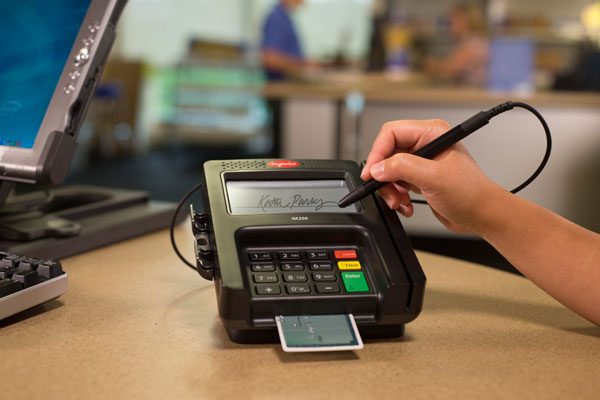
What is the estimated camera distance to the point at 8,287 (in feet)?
1.79

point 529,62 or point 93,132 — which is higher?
point 529,62

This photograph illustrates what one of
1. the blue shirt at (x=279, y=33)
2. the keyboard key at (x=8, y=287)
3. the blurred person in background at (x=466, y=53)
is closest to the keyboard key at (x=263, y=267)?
the keyboard key at (x=8, y=287)

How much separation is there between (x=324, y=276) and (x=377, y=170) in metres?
0.12

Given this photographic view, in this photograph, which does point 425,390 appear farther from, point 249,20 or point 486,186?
point 249,20

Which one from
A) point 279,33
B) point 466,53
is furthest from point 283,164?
point 279,33

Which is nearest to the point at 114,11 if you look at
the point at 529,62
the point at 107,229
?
the point at 107,229

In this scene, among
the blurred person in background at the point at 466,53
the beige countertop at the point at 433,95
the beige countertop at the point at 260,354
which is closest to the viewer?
the beige countertop at the point at 260,354

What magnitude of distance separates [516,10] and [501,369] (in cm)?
613

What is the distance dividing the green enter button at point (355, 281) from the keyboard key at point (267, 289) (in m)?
0.06

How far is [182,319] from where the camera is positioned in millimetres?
581

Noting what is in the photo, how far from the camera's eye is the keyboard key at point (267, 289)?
1.69 feet

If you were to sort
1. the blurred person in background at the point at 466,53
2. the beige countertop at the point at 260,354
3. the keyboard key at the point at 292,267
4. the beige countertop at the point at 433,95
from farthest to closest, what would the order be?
the blurred person in background at the point at 466,53 < the beige countertop at the point at 433,95 < the keyboard key at the point at 292,267 < the beige countertop at the point at 260,354
